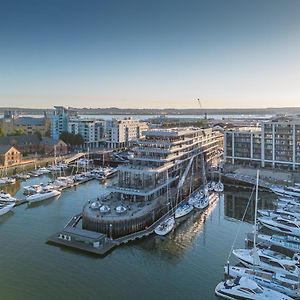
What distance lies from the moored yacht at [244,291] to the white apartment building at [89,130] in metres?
33.3

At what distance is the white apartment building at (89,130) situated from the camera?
140 ft

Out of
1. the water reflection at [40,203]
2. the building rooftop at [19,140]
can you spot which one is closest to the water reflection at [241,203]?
the water reflection at [40,203]

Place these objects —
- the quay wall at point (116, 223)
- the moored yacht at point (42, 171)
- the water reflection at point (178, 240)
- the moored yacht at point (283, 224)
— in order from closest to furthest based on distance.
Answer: the water reflection at point (178, 240)
the quay wall at point (116, 223)
the moored yacht at point (283, 224)
the moored yacht at point (42, 171)

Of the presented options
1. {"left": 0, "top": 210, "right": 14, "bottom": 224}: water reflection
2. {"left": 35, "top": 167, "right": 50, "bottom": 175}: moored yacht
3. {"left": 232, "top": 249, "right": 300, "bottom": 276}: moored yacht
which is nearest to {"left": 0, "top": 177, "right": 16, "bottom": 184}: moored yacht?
{"left": 35, "top": 167, "right": 50, "bottom": 175}: moored yacht

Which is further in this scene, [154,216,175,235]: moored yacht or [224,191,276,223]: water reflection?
[224,191,276,223]: water reflection

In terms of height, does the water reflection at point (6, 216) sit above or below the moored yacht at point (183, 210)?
below

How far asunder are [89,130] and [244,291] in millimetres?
34811

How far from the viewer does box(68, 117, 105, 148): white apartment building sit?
4275 cm

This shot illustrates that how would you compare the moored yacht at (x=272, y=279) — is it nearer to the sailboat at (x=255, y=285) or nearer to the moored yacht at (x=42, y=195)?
the sailboat at (x=255, y=285)

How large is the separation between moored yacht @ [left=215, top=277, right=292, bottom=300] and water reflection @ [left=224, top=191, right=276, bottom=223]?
24.7 ft

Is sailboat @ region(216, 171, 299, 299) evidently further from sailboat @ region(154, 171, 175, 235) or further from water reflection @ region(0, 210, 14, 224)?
water reflection @ region(0, 210, 14, 224)

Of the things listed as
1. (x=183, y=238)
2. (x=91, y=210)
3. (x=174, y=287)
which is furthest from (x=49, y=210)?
(x=174, y=287)

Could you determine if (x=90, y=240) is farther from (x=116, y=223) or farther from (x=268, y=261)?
(x=268, y=261)

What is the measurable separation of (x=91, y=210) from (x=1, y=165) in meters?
16.8
